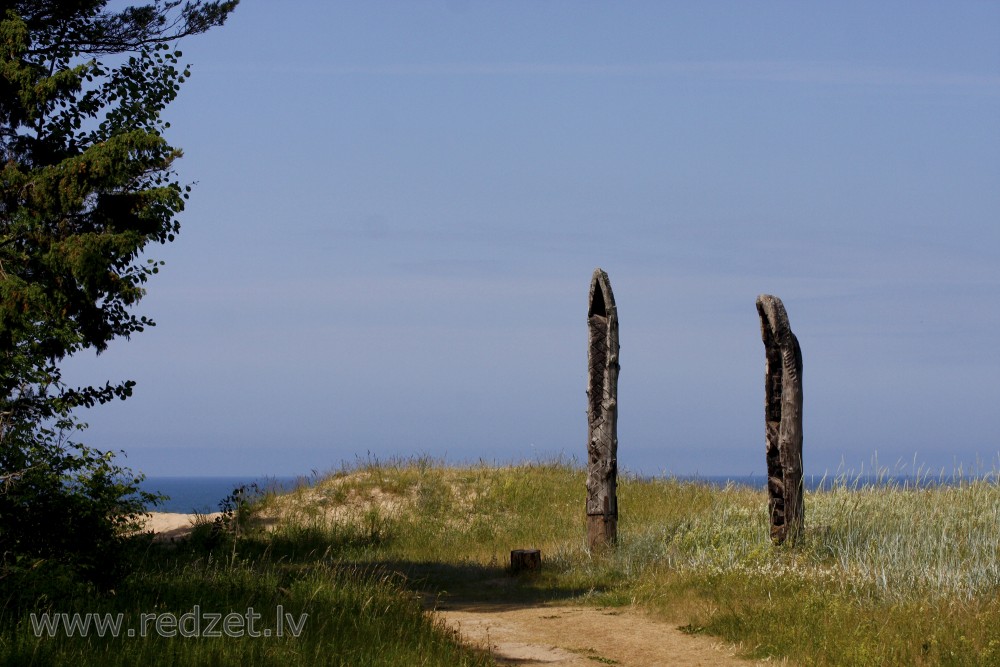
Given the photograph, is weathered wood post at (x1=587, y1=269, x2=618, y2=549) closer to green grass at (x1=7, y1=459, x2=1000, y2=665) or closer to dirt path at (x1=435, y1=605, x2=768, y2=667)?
green grass at (x1=7, y1=459, x2=1000, y2=665)

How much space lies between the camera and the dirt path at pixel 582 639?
942 centimetres

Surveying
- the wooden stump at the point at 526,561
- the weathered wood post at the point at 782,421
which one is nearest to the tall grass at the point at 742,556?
the wooden stump at the point at 526,561

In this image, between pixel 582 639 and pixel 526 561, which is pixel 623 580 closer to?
pixel 526 561

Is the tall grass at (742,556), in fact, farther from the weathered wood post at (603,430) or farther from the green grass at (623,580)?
the weathered wood post at (603,430)

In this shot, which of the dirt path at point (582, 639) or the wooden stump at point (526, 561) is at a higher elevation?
the wooden stump at point (526, 561)

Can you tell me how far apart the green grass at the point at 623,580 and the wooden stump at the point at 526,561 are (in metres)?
0.23

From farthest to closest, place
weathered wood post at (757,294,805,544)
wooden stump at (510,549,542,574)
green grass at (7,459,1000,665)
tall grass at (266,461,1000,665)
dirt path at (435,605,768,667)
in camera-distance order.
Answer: wooden stump at (510,549,542,574)
weathered wood post at (757,294,805,544)
dirt path at (435,605,768,667)
tall grass at (266,461,1000,665)
green grass at (7,459,1000,665)

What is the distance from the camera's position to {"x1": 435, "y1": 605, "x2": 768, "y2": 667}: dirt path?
9422 mm

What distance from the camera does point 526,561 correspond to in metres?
14.7

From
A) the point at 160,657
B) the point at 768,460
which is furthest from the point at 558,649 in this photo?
the point at 768,460

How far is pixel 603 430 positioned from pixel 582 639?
522 cm

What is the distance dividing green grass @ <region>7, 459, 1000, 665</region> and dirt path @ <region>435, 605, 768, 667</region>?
0.34m

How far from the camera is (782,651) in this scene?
30.4 ft

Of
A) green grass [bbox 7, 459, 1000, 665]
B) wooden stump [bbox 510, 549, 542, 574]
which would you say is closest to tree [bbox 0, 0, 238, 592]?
green grass [bbox 7, 459, 1000, 665]
